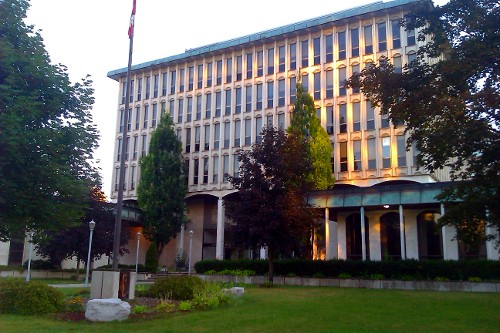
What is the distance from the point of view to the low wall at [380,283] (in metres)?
26.0

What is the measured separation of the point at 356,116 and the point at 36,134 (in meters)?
33.0

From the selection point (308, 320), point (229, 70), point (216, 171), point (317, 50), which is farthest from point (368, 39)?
point (308, 320)

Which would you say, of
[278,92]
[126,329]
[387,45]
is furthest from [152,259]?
[126,329]

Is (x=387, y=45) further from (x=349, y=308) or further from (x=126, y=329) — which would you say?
(x=126, y=329)

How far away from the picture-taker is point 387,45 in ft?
142

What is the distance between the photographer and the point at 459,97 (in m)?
12.5

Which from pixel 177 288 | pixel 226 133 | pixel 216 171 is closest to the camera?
pixel 177 288

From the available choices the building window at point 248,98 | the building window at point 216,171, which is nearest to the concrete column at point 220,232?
the building window at point 216,171

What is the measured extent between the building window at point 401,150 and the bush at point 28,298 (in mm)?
32169

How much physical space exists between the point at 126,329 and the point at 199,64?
153 ft

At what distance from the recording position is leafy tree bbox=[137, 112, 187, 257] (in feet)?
155

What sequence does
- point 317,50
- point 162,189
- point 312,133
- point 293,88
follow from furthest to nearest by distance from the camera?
point 293,88
point 317,50
point 162,189
point 312,133

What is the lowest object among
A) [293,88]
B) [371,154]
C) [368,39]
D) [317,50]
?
[371,154]

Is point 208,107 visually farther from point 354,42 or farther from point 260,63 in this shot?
point 354,42
